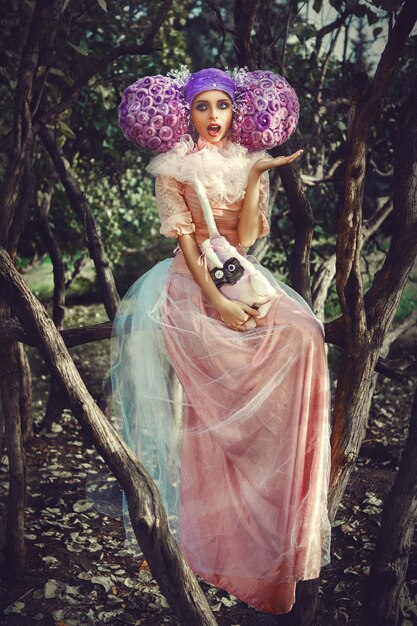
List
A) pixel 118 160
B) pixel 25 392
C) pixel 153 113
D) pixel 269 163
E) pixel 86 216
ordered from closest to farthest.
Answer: pixel 269 163, pixel 153 113, pixel 86 216, pixel 25 392, pixel 118 160

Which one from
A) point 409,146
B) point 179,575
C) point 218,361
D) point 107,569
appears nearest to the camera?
point 179,575

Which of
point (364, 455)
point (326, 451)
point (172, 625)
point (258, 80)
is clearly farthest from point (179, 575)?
point (364, 455)

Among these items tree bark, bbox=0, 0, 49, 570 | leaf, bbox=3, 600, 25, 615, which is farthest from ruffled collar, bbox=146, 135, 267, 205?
leaf, bbox=3, 600, 25, 615

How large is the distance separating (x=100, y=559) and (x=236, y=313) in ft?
5.69

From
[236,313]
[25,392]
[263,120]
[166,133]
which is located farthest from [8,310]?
[263,120]

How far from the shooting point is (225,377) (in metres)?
2.59

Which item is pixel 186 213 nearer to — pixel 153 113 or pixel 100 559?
pixel 153 113

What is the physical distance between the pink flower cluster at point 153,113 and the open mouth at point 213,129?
10 centimetres

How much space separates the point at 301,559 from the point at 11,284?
1.44m

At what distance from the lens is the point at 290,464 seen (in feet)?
8.20

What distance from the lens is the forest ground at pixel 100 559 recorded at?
324 cm

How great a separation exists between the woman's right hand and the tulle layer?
36 mm

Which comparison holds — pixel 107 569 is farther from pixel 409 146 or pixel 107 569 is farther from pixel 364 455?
pixel 409 146

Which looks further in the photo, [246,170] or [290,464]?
[246,170]
